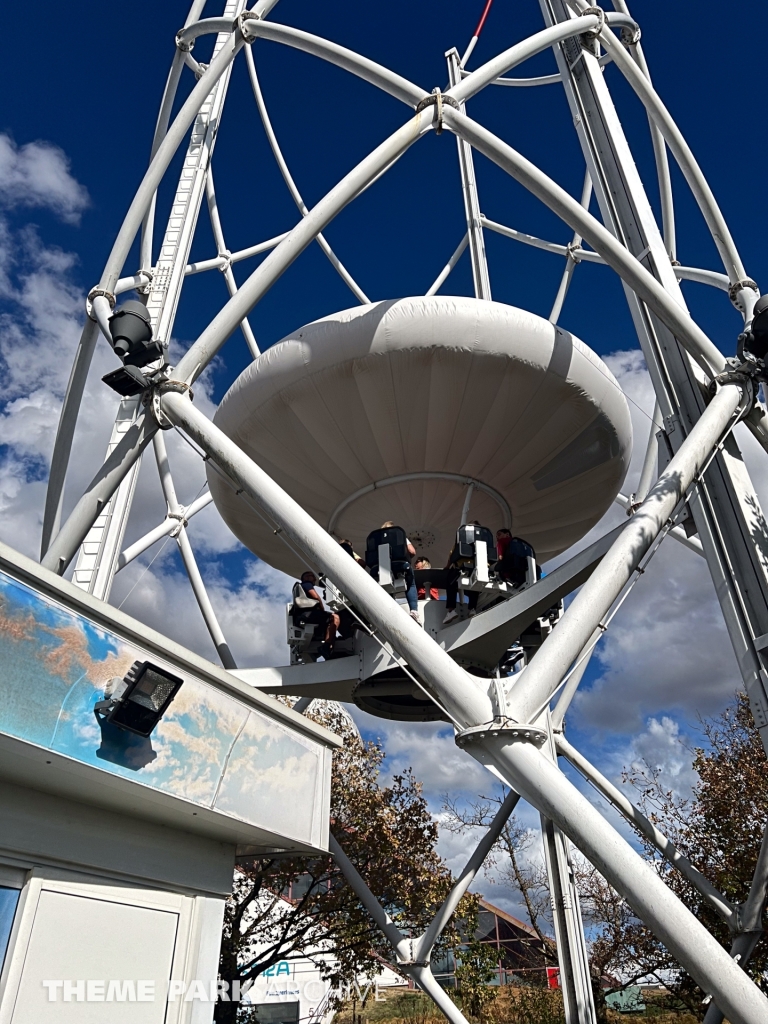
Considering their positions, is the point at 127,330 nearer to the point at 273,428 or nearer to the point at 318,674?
the point at 273,428

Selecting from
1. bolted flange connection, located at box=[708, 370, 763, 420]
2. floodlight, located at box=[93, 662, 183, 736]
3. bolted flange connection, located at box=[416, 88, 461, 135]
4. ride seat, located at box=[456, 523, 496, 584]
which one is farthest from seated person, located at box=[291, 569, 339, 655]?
bolted flange connection, located at box=[416, 88, 461, 135]

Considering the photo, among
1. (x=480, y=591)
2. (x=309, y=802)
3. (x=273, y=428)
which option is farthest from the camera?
(x=273, y=428)

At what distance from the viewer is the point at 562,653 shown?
729 cm

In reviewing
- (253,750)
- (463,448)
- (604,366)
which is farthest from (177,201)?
(253,750)

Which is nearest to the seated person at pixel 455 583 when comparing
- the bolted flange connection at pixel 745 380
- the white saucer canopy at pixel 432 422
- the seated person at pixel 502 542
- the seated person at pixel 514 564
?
the seated person at pixel 514 564

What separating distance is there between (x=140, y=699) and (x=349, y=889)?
15.4 m

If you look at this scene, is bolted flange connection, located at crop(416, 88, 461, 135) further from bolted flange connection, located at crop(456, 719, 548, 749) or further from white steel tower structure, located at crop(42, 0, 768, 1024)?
bolted flange connection, located at crop(456, 719, 548, 749)

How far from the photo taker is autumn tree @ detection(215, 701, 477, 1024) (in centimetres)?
1986

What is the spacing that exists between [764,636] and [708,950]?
4623mm

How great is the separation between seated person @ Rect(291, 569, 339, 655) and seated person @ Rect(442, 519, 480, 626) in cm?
198

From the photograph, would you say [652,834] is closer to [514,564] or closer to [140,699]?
[514,564]

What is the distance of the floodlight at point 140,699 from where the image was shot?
663 cm

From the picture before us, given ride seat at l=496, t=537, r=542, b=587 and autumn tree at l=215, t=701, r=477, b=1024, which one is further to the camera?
autumn tree at l=215, t=701, r=477, b=1024

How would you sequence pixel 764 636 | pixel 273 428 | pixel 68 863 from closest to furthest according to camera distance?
pixel 68 863 < pixel 764 636 < pixel 273 428
